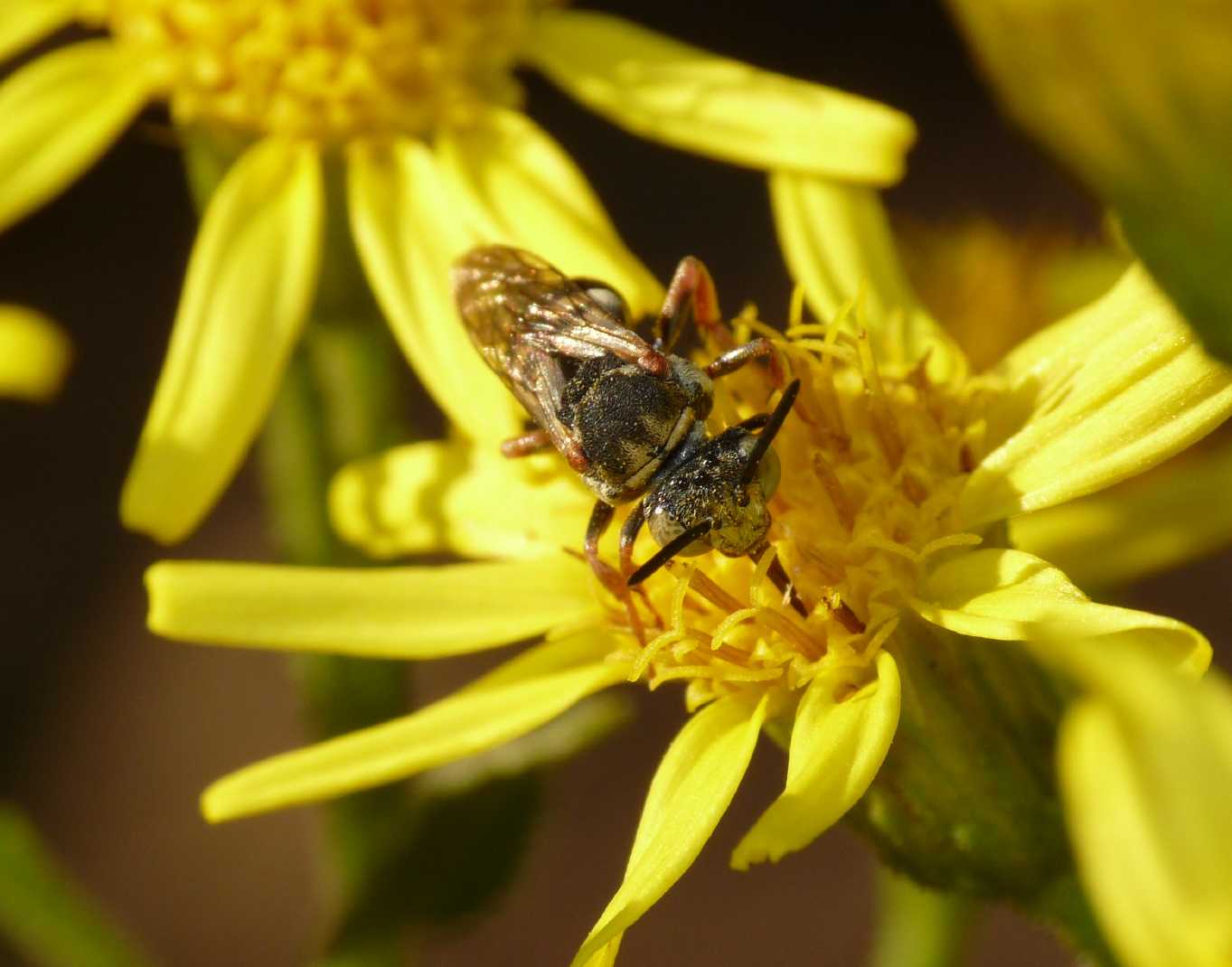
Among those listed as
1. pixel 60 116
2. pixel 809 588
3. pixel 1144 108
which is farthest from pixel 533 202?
pixel 1144 108

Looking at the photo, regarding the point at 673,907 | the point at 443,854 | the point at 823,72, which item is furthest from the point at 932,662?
the point at 823,72

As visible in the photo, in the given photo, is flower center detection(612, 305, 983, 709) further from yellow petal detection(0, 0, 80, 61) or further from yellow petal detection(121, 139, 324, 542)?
yellow petal detection(0, 0, 80, 61)

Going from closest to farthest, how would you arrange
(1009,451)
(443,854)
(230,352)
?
(1009,451)
(230,352)
(443,854)

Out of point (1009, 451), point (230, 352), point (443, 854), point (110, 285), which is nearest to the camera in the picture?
point (1009, 451)

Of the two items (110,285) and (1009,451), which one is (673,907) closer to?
(110,285)

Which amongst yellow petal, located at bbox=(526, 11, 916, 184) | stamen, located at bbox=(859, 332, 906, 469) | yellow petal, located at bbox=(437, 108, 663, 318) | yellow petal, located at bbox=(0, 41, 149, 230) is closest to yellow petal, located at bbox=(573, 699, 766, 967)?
stamen, located at bbox=(859, 332, 906, 469)

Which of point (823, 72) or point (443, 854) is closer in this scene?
point (443, 854)

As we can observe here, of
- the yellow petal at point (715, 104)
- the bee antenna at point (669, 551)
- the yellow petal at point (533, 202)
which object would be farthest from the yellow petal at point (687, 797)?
the yellow petal at point (715, 104)
